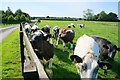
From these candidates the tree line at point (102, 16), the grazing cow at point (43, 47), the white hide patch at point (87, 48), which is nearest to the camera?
the white hide patch at point (87, 48)

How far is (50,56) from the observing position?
7.19 m

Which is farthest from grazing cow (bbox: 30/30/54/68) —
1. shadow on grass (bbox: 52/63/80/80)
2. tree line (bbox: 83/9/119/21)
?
tree line (bbox: 83/9/119/21)

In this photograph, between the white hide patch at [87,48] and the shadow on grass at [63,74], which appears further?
the shadow on grass at [63,74]

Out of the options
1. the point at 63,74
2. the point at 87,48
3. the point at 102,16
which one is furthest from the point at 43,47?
the point at 102,16

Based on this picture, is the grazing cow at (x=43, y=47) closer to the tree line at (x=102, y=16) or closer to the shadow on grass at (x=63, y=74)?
the shadow on grass at (x=63, y=74)

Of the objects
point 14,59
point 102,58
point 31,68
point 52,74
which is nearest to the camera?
point 31,68

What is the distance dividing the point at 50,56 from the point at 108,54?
2.75 meters

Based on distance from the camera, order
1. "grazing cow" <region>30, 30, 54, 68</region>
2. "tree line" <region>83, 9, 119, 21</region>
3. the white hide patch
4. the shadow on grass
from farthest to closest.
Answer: "tree line" <region>83, 9, 119, 21</region> < "grazing cow" <region>30, 30, 54, 68</region> < the shadow on grass < the white hide patch

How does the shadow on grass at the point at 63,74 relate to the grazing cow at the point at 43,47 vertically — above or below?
below

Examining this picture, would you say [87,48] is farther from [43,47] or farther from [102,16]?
[102,16]

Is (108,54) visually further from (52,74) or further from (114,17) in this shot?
(114,17)

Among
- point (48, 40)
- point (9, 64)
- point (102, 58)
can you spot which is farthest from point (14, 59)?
point (102, 58)

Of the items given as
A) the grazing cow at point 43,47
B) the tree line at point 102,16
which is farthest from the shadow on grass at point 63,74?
the tree line at point 102,16

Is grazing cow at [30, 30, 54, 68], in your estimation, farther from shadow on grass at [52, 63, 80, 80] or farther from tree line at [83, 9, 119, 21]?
tree line at [83, 9, 119, 21]
